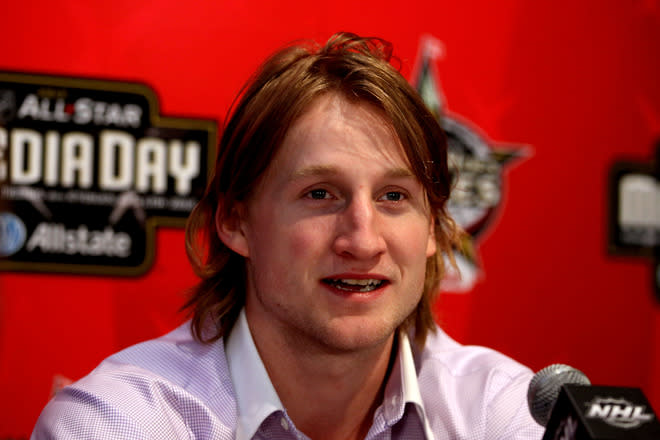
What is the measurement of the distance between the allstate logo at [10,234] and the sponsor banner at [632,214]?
186 centimetres

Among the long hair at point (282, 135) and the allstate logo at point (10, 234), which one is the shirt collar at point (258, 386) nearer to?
the long hair at point (282, 135)

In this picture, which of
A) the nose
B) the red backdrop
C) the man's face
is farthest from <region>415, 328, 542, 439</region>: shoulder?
the red backdrop

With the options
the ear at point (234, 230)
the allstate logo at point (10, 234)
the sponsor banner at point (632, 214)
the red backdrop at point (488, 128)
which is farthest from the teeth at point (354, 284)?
the sponsor banner at point (632, 214)

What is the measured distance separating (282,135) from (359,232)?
0.25 meters

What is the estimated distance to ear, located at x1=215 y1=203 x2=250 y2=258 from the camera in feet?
5.06

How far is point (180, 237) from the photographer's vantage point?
219cm

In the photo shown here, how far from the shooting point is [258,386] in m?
1.42

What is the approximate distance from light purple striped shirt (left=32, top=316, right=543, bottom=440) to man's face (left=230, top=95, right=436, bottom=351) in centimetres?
16

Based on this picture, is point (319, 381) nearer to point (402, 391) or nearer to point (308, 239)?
point (402, 391)

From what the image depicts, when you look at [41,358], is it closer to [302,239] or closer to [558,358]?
[302,239]

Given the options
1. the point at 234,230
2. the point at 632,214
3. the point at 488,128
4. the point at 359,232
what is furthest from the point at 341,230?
the point at 632,214

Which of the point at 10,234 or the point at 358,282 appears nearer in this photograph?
the point at 358,282

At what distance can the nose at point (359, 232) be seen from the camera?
1312mm

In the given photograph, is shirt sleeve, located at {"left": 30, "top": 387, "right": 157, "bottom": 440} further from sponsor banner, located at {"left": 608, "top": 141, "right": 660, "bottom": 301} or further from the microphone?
sponsor banner, located at {"left": 608, "top": 141, "right": 660, "bottom": 301}
